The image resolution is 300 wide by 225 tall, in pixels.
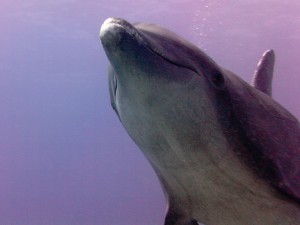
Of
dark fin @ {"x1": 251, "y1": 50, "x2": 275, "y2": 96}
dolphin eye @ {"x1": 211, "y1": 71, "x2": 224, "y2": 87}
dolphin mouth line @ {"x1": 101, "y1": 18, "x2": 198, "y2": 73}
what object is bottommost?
dark fin @ {"x1": 251, "y1": 50, "x2": 275, "y2": 96}

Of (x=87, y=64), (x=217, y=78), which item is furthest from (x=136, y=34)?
(x=87, y=64)

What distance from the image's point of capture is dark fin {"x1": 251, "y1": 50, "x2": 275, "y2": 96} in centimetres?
445

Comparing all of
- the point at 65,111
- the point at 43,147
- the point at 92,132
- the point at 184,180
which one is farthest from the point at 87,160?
the point at 184,180

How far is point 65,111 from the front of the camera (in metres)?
72.8

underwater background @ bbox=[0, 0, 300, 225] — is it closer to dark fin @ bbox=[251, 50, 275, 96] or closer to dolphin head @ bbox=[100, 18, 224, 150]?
dark fin @ bbox=[251, 50, 275, 96]

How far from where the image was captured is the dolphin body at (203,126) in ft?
7.53

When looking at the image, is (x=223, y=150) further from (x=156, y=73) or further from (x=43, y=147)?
(x=43, y=147)

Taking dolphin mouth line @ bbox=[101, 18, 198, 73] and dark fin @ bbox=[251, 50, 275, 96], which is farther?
dark fin @ bbox=[251, 50, 275, 96]

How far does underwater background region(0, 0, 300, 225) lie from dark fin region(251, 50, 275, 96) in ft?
29.2

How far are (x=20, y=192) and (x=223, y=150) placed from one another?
11288 cm

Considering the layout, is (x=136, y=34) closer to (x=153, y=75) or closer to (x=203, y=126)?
(x=153, y=75)

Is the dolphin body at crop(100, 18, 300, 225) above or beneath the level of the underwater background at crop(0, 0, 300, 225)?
above

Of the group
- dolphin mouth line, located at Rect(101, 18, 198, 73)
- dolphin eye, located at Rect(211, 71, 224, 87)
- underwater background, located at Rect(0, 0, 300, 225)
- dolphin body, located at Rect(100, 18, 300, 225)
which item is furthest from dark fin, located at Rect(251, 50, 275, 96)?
underwater background, located at Rect(0, 0, 300, 225)

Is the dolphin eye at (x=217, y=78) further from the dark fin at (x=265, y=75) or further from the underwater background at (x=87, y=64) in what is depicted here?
the underwater background at (x=87, y=64)
